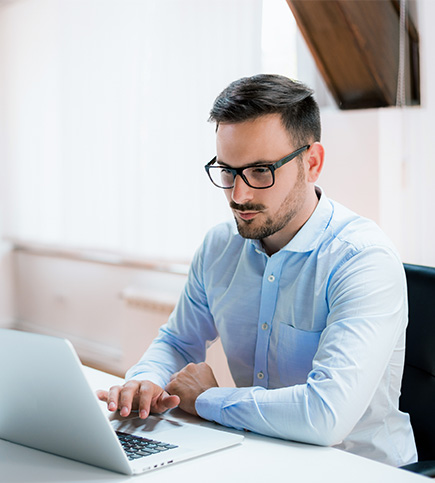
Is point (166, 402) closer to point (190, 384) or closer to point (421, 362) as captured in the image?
point (190, 384)

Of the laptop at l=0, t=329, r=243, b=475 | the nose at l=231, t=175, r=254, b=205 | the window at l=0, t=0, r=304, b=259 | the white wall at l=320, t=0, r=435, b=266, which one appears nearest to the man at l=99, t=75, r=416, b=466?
the nose at l=231, t=175, r=254, b=205

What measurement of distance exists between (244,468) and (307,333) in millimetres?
491

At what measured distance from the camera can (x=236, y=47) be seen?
10.5 feet

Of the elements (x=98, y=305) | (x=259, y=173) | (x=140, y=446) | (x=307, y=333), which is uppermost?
(x=259, y=173)

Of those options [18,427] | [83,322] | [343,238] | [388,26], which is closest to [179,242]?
[83,322]

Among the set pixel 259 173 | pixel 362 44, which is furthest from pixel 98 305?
pixel 259 173

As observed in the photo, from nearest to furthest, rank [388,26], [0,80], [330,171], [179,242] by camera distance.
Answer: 1. [388,26]
2. [330,171]
3. [179,242]
4. [0,80]

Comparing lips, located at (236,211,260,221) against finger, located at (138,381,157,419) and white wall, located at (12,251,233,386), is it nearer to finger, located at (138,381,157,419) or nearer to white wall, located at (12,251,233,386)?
finger, located at (138,381,157,419)

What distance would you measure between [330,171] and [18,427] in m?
1.85

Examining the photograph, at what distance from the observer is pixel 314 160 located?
1617 millimetres

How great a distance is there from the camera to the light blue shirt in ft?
4.15

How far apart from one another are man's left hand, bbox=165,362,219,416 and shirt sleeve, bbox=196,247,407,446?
0.04 meters

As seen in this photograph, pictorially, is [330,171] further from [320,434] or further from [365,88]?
[320,434]

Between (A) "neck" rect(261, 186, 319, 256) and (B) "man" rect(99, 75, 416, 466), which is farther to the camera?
(A) "neck" rect(261, 186, 319, 256)
